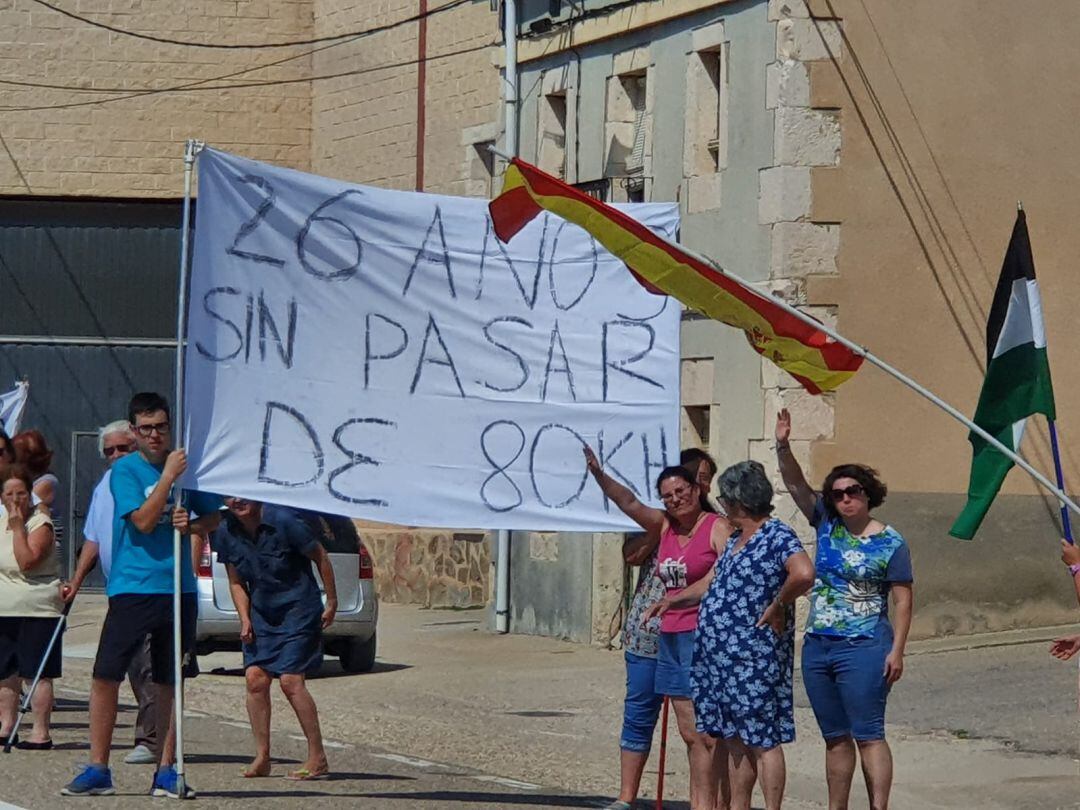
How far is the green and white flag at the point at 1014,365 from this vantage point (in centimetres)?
888

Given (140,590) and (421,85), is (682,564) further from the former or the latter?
(421,85)

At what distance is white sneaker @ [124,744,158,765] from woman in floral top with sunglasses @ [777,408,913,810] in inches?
152

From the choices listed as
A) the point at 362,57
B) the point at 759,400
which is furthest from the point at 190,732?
the point at 362,57

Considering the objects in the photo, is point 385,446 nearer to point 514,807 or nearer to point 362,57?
point 514,807

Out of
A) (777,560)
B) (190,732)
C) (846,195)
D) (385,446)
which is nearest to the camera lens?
(777,560)

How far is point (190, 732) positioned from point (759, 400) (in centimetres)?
657

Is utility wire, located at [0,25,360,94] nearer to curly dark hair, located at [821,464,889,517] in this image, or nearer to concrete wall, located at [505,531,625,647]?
concrete wall, located at [505,531,625,647]

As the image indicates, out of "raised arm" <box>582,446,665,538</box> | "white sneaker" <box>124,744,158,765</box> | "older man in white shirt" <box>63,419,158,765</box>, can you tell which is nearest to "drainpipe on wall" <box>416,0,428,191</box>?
"older man in white shirt" <box>63,419,158,765</box>

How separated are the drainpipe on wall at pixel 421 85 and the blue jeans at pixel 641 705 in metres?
20.3

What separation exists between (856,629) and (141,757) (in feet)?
13.6

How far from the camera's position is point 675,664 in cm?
956

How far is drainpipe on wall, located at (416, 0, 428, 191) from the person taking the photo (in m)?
29.5

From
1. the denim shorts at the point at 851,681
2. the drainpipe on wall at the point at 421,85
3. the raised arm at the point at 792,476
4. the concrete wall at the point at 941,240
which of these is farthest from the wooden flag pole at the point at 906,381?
the drainpipe on wall at the point at 421,85

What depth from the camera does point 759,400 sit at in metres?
18.1
